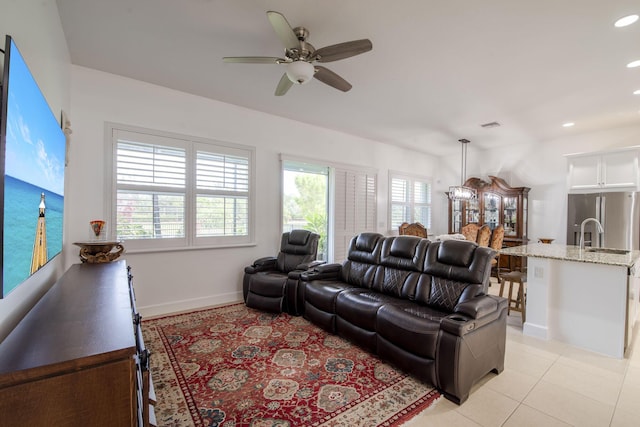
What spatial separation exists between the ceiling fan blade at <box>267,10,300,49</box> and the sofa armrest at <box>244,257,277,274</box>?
109 inches

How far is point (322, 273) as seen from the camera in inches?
143

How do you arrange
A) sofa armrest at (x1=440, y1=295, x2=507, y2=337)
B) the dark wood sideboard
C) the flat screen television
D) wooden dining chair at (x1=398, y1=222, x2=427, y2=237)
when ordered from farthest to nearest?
wooden dining chair at (x1=398, y1=222, x2=427, y2=237), sofa armrest at (x1=440, y1=295, x2=507, y2=337), the flat screen television, the dark wood sideboard

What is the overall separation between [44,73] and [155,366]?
7.63 feet

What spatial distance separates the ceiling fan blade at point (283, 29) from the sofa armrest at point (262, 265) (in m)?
2.76

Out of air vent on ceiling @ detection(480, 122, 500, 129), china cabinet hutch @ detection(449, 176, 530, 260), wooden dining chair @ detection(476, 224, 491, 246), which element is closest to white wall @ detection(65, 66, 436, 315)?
air vent on ceiling @ detection(480, 122, 500, 129)

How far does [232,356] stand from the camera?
265 cm

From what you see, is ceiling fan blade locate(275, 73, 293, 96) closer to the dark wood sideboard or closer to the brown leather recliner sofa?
the brown leather recliner sofa

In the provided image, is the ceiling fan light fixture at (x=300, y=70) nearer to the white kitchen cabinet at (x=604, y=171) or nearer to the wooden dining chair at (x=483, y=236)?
the wooden dining chair at (x=483, y=236)

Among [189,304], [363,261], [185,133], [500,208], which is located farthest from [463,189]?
[189,304]

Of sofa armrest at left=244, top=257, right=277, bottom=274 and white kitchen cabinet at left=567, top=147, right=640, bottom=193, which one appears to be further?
white kitchen cabinet at left=567, top=147, right=640, bottom=193

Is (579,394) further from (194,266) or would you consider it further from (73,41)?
(73,41)

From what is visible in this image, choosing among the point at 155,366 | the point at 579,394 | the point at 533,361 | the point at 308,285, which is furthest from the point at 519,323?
the point at 155,366

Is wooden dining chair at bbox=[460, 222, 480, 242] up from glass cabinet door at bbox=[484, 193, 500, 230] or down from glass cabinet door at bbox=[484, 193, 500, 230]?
down

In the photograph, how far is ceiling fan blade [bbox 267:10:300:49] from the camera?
6.04 ft
